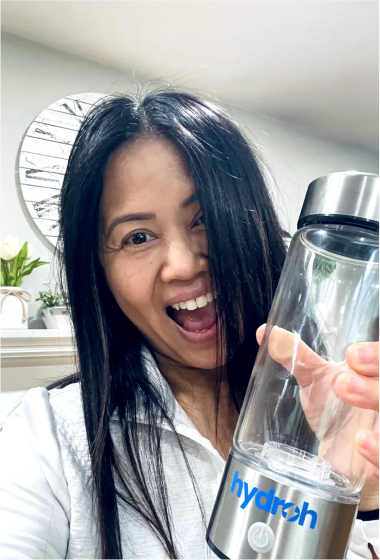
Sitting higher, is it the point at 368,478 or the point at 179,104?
the point at 179,104

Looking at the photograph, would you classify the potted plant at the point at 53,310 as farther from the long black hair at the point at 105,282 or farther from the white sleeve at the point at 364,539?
the white sleeve at the point at 364,539

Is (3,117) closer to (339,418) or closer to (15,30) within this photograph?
(15,30)

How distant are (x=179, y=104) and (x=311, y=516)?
665 mm

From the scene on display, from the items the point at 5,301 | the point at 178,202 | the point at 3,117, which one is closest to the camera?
the point at 178,202

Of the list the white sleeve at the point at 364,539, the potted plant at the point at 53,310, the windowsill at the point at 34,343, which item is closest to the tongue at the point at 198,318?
the white sleeve at the point at 364,539

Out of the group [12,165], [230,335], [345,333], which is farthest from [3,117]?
[345,333]

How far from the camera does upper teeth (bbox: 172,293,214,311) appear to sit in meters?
0.72

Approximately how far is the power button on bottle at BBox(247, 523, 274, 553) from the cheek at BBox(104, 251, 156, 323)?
1.38ft

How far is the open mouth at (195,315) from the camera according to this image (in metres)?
0.73

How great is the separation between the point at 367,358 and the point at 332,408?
113 millimetres

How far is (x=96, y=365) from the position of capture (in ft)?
2.38

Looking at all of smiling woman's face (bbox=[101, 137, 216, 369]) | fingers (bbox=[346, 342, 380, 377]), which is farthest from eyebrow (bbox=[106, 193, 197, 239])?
fingers (bbox=[346, 342, 380, 377])

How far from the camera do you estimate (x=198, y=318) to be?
2.47 feet

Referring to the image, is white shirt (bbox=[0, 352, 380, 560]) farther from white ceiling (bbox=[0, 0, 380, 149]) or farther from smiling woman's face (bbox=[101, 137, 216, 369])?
white ceiling (bbox=[0, 0, 380, 149])
